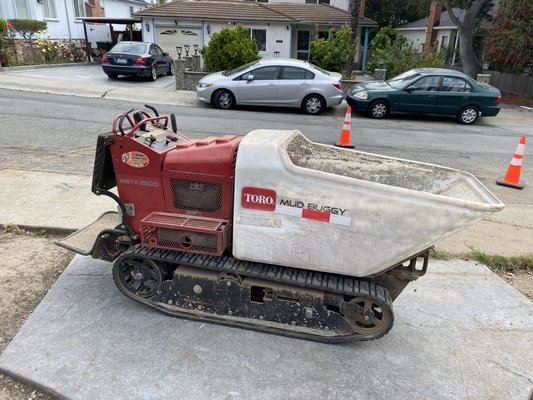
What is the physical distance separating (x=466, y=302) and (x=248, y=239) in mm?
2288

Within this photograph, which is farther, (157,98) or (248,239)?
(157,98)

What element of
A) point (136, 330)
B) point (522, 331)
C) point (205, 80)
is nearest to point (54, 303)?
point (136, 330)

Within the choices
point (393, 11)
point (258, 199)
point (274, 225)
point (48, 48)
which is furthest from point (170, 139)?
point (393, 11)

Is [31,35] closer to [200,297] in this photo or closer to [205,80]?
[205,80]

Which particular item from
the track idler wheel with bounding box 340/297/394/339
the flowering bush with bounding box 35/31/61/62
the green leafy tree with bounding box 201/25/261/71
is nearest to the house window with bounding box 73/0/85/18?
the flowering bush with bounding box 35/31/61/62

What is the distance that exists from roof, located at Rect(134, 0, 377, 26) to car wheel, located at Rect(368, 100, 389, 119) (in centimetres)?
1204

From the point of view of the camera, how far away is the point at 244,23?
891 inches

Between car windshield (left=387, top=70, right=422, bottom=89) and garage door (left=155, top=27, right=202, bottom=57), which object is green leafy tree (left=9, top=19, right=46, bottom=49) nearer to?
garage door (left=155, top=27, right=202, bottom=57)

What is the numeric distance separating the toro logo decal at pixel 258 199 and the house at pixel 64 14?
2136 cm

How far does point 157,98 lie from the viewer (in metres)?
13.8

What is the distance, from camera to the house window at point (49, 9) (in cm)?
2318

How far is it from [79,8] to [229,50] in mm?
17169

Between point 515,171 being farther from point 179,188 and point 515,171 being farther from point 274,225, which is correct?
point 179,188

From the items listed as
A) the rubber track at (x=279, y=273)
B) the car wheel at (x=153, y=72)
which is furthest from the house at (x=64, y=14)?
the rubber track at (x=279, y=273)
